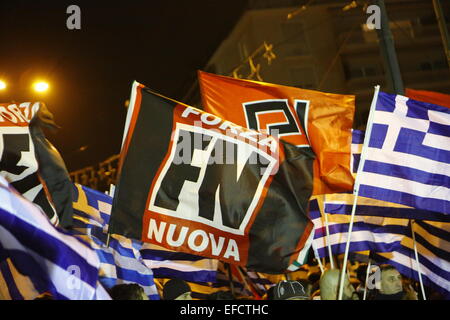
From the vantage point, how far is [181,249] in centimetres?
603

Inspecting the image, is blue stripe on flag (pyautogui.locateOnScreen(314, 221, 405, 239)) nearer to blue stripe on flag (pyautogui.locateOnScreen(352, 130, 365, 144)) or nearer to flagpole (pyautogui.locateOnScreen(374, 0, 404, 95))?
blue stripe on flag (pyautogui.locateOnScreen(352, 130, 365, 144))

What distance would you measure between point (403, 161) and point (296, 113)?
4.32 ft

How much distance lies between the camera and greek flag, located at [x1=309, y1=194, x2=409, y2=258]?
310 inches

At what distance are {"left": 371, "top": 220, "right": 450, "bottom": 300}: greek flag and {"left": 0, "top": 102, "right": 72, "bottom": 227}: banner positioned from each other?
3.84m

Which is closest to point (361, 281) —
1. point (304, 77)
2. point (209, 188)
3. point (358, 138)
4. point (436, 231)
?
point (436, 231)

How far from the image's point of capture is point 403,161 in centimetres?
686

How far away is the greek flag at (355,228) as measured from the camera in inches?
310

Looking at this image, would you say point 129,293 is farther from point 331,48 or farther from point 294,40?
point 331,48

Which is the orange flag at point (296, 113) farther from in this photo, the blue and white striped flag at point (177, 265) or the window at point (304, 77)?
the window at point (304, 77)

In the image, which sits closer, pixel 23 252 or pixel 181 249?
pixel 23 252

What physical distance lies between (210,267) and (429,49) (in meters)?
37.8

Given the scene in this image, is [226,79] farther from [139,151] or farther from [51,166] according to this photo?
[51,166]
